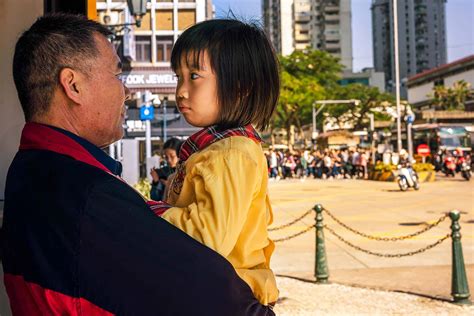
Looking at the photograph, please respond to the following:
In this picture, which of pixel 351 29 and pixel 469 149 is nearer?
pixel 469 149

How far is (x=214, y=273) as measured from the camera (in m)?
1.29

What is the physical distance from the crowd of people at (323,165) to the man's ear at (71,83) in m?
38.0

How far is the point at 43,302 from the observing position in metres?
1.27

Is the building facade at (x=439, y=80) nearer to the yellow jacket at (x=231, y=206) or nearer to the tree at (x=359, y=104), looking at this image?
the tree at (x=359, y=104)

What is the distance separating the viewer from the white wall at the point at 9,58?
10.7 feet

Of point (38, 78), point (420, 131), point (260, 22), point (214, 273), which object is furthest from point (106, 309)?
point (420, 131)

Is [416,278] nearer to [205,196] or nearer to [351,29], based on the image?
[205,196]

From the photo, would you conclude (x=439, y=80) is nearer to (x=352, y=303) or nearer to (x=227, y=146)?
(x=352, y=303)

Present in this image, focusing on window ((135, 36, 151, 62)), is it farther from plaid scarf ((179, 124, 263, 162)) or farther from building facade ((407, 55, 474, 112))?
building facade ((407, 55, 474, 112))

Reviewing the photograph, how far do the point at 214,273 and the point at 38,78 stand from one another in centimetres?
57

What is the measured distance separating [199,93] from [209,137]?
132mm

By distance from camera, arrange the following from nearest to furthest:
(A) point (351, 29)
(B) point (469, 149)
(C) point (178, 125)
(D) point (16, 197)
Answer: (D) point (16, 197) < (C) point (178, 125) < (B) point (469, 149) < (A) point (351, 29)

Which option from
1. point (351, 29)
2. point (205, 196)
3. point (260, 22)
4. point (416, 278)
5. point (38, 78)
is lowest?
point (416, 278)

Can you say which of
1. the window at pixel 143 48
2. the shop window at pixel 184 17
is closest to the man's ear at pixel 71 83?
the window at pixel 143 48
